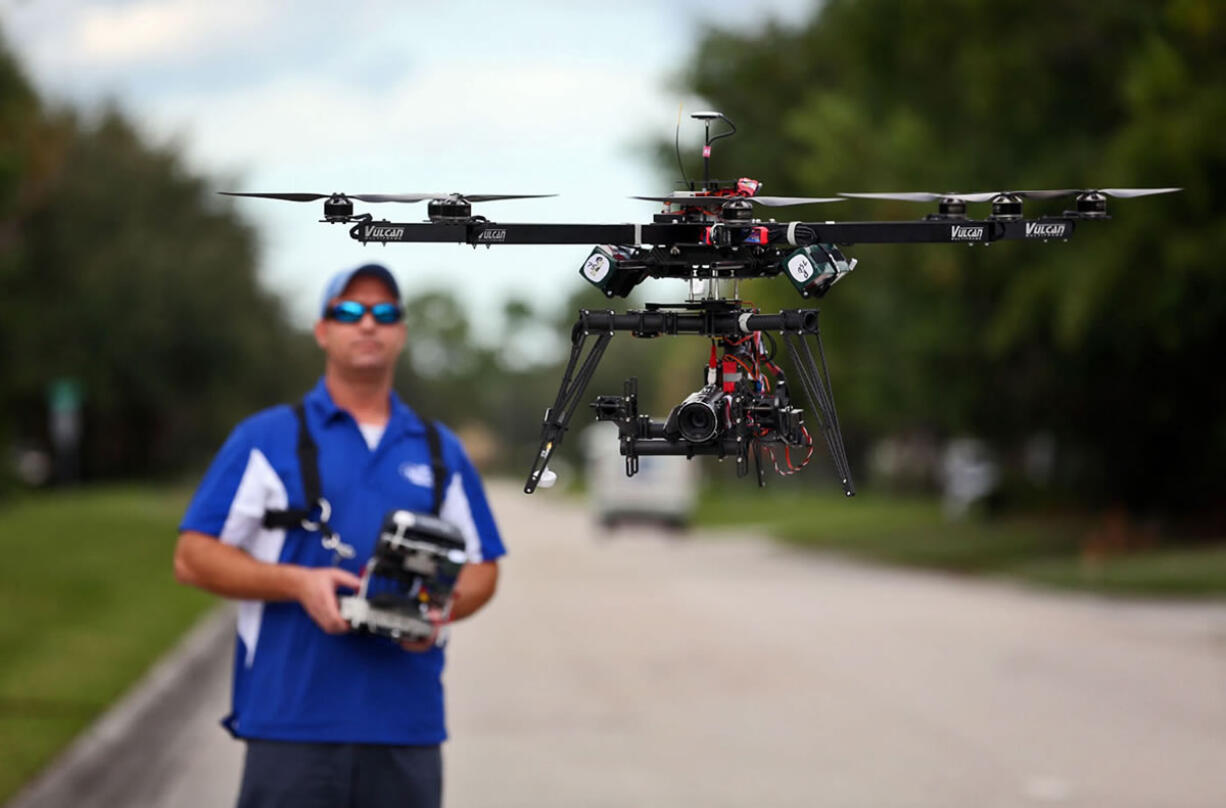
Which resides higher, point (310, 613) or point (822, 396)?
point (822, 396)

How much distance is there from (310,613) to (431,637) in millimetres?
478

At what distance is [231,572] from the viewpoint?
4586 millimetres

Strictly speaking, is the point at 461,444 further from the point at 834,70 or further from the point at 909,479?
the point at 909,479

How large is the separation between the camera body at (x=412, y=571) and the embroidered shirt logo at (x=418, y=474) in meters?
0.74

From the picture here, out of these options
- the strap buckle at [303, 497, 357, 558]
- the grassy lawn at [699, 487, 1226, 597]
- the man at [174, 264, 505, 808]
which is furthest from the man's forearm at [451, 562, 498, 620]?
the grassy lawn at [699, 487, 1226, 597]

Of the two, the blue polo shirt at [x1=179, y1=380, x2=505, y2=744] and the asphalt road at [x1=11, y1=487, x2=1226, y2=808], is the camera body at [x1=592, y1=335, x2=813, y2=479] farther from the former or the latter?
the asphalt road at [x1=11, y1=487, x2=1226, y2=808]

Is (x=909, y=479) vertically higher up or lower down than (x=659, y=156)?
lower down

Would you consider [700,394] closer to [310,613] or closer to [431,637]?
[431,637]

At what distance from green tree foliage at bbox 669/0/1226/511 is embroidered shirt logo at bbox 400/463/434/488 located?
38.1 feet

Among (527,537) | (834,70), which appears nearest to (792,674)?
(834,70)

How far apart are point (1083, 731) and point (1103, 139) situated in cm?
1410

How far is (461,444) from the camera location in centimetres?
502

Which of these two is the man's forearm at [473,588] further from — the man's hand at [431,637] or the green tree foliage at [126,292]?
the green tree foliage at [126,292]

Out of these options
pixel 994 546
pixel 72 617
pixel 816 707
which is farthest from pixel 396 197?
pixel 994 546
